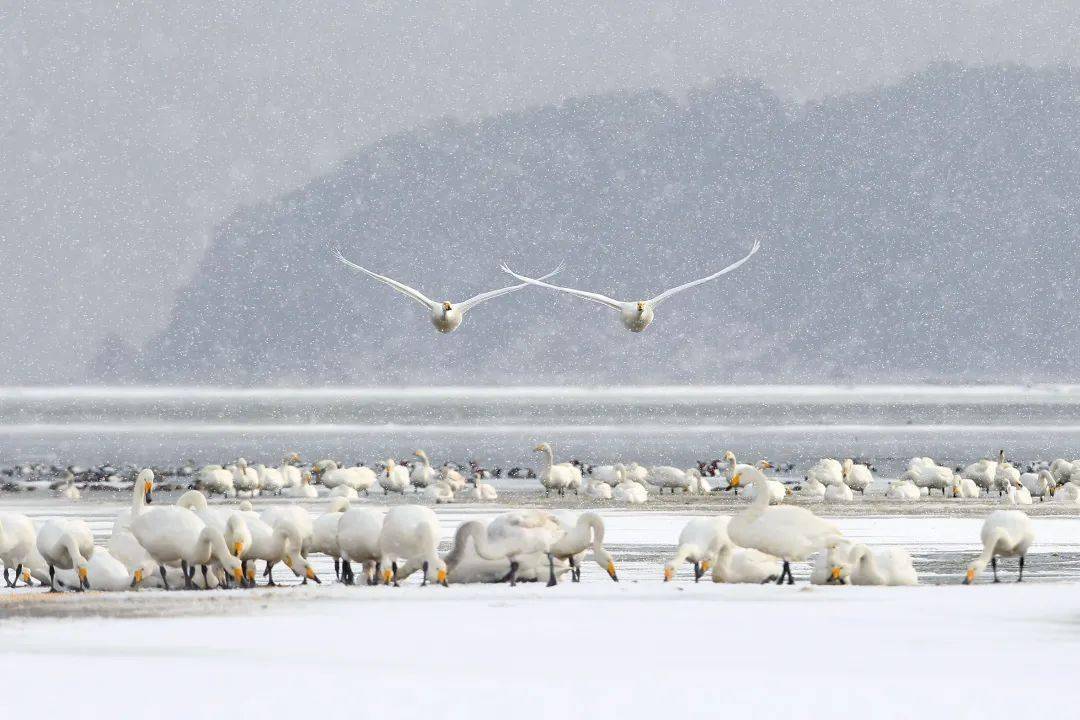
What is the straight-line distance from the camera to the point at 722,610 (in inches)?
637

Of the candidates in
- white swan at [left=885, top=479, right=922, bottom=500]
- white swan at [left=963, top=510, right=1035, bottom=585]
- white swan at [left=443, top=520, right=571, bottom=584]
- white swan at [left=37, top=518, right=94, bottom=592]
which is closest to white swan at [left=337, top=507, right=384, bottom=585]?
white swan at [left=443, top=520, right=571, bottom=584]

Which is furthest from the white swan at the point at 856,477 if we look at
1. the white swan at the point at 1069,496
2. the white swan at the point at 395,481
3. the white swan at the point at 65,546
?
the white swan at the point at 65,546

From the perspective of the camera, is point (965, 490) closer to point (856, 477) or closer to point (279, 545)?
point (856, 477)

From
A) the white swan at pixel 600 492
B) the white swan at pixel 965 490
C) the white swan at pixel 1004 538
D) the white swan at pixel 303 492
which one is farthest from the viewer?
the white swan at pixel 965 490

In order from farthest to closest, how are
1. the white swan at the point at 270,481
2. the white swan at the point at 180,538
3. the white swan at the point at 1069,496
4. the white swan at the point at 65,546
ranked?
the white swan at the point at 270,481 → the white swan at the point at 1069,496 → the white swan at the point at 65,546 → the white swan at the point at 180,538

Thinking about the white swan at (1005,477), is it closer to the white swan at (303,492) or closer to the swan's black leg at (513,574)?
the white swan at (303,492)

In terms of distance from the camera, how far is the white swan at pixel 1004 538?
19250 millimetres

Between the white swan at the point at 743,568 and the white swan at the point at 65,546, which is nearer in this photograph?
the white swan at the point at 65,546

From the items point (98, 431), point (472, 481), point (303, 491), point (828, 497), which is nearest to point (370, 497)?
→ point (303, 491)

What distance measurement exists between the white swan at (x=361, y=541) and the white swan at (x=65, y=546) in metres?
2.41

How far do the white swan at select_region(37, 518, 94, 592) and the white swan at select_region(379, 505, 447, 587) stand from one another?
9.07ft

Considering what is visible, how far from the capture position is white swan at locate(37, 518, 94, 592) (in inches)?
715

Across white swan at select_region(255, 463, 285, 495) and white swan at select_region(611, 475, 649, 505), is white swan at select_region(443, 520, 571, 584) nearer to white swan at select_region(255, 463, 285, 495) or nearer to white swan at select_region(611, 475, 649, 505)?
white swan at select_region(611, 475, 649, 505)

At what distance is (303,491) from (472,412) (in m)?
117
